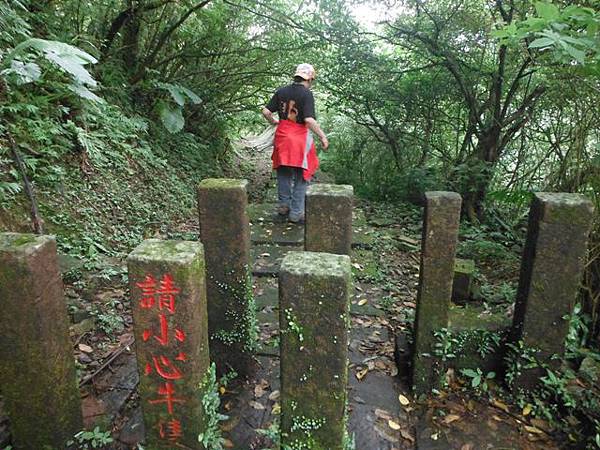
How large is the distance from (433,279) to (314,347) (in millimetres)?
1168

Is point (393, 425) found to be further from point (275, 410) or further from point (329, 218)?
point (329, 218)

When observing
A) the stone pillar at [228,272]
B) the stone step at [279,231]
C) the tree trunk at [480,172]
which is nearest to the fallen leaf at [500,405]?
the stone pillar at [228,272]

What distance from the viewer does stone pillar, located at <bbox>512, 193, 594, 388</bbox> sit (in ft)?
7.86

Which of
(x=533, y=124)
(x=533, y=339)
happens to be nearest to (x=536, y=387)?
(x=533, y=339)

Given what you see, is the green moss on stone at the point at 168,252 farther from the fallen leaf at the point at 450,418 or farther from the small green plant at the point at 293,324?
the fallen leaf at the point at 450,418

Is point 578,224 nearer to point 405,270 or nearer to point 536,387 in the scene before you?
point 536,387

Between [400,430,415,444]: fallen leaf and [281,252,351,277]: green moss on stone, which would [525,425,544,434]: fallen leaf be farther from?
[281,252,351,277]: green moss on stone

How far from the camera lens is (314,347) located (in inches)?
68.4

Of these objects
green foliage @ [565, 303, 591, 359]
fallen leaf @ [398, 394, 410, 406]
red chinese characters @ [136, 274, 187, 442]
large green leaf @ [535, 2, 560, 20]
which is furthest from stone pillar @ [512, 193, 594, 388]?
red chinese characters @ [136, 274, 187, 442]

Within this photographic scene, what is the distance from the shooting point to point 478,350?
9.37 ft

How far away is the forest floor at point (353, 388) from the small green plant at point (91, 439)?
0.09 metres

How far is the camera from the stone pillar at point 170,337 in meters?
1.67

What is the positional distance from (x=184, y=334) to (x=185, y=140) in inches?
228

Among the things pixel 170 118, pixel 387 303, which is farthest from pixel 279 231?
pixel 170 118
